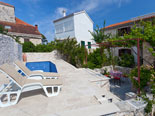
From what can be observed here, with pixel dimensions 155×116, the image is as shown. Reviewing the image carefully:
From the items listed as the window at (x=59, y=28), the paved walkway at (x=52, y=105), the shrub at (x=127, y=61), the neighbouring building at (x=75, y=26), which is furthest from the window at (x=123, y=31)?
the paved walkway at (x=52, y=105)

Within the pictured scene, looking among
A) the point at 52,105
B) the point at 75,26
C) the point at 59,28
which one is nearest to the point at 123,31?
the point at 75,26

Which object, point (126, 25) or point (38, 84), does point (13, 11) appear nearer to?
point (126, 25)

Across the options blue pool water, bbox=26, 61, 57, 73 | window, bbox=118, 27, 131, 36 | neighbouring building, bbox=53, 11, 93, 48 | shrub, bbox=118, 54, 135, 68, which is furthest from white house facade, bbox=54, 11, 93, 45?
shrub, bbox=118, 54, 135, 68

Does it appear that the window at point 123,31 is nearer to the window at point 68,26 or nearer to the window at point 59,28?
the window at point 68,26

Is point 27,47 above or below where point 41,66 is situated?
above

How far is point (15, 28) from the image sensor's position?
77.8ft

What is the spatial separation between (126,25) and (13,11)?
2984 centimetres

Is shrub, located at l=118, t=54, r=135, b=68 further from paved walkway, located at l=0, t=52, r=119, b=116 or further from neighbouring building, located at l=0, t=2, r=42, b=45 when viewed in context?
neighbouring building, located at l=0, t=2, r=42, b=45

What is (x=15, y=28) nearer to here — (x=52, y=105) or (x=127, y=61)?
(x=127, y=61)

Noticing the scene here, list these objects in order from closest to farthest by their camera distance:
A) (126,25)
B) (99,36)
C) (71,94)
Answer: (71,94) < (126,25) < (99,36)

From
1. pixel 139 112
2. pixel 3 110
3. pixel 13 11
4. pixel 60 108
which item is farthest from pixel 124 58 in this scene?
pixel 13 11

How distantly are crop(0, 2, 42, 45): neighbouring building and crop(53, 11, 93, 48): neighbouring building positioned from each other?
6.17m

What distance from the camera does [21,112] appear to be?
9.80 ft

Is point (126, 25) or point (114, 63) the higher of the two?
point (126, 25)
